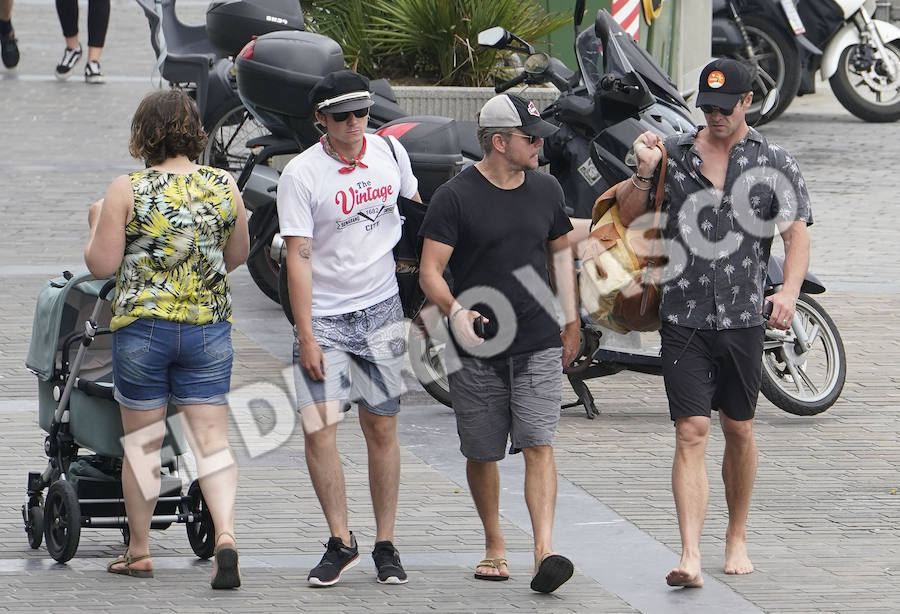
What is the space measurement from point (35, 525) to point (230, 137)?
6729 mm

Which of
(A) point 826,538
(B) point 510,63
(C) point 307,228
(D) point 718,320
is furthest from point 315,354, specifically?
(B) point 510,63

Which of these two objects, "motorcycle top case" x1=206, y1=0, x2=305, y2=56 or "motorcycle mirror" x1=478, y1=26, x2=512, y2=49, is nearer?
"motorcycle mirror" x1=478, y1=26, x2=512, y2=49

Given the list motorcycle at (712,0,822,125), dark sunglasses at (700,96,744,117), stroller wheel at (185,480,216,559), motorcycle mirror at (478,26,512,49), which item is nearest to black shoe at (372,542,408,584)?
stroller wheel at (185,480,216,559)

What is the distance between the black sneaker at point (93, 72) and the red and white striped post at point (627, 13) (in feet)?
29.2

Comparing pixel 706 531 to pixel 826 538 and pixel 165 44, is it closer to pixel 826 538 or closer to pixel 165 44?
pixel 826 538

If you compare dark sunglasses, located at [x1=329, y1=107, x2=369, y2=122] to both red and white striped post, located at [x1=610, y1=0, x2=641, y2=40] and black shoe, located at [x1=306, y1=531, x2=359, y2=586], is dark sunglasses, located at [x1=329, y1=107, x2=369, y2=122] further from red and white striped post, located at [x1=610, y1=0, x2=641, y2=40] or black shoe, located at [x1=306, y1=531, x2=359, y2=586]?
red and white striped post, located at [x1=610, y1=0, x2=641, y2=40]

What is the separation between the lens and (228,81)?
12133 mm

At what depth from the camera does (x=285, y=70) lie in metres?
9.45

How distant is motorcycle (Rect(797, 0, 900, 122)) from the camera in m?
16.9

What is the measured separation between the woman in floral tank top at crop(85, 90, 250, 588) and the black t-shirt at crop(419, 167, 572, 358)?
2.45ft

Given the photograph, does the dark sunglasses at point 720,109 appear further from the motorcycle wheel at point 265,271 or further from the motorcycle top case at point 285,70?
the motorcycle wheel at point 265,271

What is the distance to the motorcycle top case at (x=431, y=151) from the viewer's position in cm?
852

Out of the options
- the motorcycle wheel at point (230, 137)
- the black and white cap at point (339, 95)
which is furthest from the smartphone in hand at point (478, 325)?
the motorcycle wheel at point (230, 137)

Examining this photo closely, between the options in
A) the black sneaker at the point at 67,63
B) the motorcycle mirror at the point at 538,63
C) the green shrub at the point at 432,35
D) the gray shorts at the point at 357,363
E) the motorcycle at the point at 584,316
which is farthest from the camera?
the black sneaker at the point at 67,63
